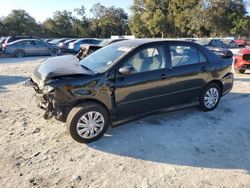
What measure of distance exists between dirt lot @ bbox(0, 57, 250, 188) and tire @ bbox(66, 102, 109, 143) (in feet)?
0.46

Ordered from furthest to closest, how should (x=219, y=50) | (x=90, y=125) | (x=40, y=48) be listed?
(x=40, y=48) → (x=219, y=50) → (x=90, y=125)

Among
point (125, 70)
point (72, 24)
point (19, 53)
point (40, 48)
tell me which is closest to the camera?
point (125, 70)

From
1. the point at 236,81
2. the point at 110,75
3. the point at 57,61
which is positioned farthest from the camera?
the point at 236,81

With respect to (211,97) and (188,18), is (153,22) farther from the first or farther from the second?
(211,97)

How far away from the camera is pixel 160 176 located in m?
3.80

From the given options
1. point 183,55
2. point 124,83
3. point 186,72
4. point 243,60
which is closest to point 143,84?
point 124,83

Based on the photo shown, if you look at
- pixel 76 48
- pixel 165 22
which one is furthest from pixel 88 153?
pixel 165 22

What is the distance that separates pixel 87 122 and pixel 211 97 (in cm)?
303

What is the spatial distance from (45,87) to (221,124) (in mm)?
3391

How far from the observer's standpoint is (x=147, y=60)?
5.22 meters

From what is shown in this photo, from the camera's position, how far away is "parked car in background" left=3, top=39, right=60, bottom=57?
19.9 metres

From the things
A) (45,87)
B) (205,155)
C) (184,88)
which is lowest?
(205,155)

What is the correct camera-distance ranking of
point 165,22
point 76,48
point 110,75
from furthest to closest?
point 165,22, point 76,48, point 110,75

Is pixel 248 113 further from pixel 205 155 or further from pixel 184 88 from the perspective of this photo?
pixel 205 155
